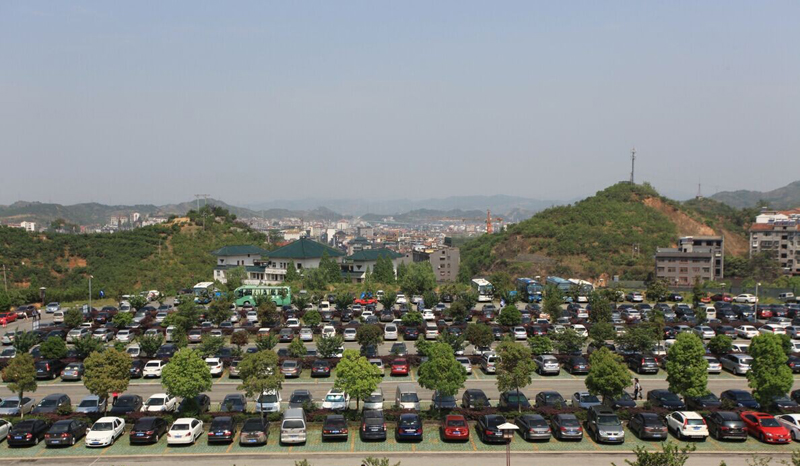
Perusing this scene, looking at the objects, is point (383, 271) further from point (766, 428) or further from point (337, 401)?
point (766, 428)

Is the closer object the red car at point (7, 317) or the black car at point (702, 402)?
the black car at point (702, 402)

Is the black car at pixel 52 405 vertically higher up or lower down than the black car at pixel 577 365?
higher up

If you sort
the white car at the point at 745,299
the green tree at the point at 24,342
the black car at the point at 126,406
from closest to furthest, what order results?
the black car at the point at 126,406 < the green tree at the point at 24,342 < the white car at the point at 745,299

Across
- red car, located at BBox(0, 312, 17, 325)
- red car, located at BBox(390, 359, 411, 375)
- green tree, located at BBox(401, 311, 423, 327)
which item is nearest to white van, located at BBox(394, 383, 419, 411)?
red car, located at BBox(390, 359, 411, 375)

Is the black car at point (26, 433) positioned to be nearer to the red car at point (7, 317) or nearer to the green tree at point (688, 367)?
the green tree at point (688, 367)

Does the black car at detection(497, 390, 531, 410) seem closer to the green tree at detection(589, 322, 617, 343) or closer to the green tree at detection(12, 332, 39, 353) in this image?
the green tree at detection(589, 322, 617, 343)

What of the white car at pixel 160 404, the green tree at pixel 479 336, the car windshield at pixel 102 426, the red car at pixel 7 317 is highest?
the green tree at pixel 479 336

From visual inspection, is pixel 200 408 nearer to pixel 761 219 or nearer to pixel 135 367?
pixel 135 367

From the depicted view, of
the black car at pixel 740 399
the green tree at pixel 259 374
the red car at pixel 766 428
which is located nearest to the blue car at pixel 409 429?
the green tree at pixel 259 374
